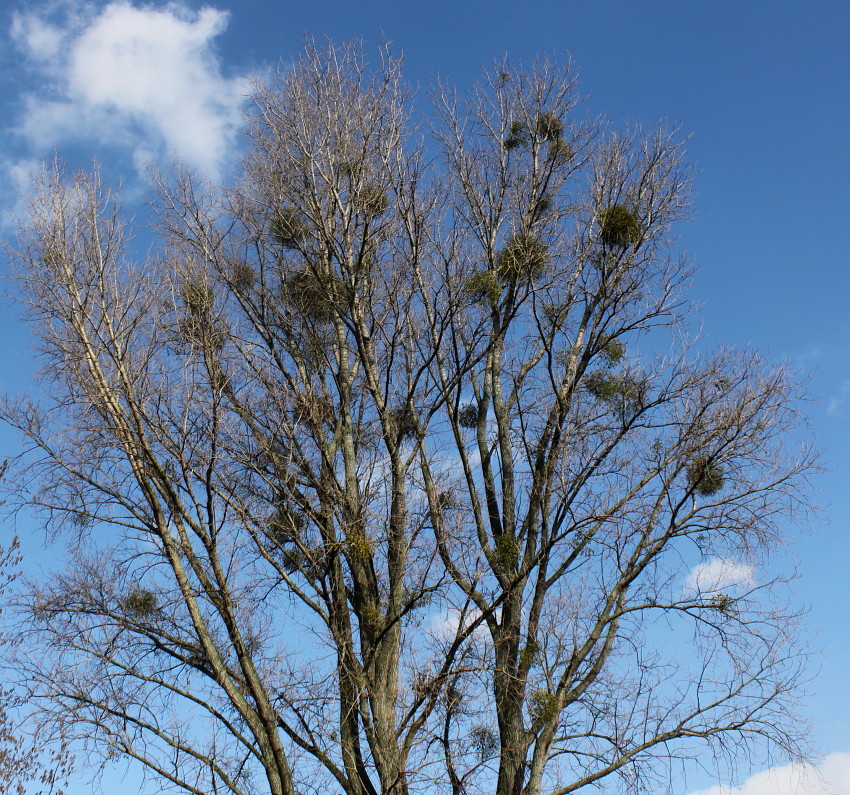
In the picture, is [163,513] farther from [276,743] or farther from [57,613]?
[276,743]

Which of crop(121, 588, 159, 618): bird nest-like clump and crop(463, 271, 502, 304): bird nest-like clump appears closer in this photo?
crop(121, 588, 159, 618): bird nest-like clump

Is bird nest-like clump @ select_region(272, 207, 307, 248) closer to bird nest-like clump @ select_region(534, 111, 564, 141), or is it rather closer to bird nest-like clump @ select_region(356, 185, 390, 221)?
bird nest-like clump @ select_region(356, 185, 390, 221)

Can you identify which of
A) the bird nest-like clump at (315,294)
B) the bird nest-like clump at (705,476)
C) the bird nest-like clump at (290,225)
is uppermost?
the bird nest-like clump at (290,225)

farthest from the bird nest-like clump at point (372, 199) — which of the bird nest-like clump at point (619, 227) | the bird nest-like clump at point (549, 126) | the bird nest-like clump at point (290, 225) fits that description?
the bird nest-like clump at point (619, 227)

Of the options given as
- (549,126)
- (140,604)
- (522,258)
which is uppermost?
(549,126)

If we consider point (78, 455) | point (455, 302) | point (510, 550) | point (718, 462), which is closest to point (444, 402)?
point (455, 302)

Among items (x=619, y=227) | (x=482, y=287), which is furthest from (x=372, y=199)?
(x=619, y=227)

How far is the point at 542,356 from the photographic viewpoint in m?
10.6

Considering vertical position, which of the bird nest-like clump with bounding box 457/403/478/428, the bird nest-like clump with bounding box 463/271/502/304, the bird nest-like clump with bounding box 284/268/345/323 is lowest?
the bird nest-like clump with bounding box 457/403/478/428

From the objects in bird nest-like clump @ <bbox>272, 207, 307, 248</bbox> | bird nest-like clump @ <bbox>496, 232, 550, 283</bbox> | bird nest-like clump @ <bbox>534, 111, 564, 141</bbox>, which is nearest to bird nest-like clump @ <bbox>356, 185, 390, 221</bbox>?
bird nest-like clump @ <bbox>272, 207, 307, 248</bbox>

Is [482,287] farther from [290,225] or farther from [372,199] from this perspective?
[290,225]

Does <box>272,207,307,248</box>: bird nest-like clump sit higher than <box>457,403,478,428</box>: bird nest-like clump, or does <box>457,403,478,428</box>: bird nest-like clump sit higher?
<box>272,207,307,248</box>: bird nest-like clump

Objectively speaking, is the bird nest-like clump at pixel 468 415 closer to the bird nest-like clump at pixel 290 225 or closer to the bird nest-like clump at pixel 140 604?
the bird nest-like clump at pixel 290 225

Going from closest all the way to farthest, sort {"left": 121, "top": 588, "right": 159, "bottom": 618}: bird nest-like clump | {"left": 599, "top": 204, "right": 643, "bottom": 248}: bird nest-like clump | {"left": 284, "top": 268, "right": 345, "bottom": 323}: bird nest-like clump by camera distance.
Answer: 1. {"left": 121, "top": 588, "right": 159, "bottom": 618}: bird nest-like clump
2. {"left": 599, "top": 204, "right": 643, "bottom": 248}: bird nest-like clump
3. {"left": 284, "top": 268, "right": 345, "bottom": 323}: bird nest-like clump
